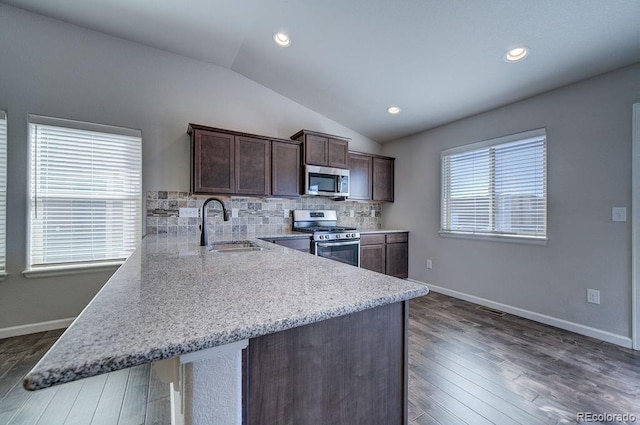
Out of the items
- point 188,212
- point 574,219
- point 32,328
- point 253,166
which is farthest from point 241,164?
point 574,219

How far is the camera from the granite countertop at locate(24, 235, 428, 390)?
0.47 metres

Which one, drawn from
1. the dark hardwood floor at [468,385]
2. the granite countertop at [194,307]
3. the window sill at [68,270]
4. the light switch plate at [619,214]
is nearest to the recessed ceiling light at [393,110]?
the light switch plate at [619,214]

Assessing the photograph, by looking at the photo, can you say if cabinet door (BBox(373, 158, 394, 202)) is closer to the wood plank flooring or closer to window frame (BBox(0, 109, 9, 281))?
the wood plank flooring

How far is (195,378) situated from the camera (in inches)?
22.2

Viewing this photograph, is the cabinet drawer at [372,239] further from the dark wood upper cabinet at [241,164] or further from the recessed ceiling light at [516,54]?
the recessed ceiling light at [516,54]

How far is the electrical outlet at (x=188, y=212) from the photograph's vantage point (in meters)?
3.09

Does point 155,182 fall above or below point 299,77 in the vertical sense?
below

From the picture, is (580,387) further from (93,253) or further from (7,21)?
(7,21)

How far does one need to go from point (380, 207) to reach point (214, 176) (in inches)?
116

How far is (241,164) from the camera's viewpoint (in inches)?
122

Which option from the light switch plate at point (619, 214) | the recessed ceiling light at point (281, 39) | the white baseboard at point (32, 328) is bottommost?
the white baseboard at point (32, 328)

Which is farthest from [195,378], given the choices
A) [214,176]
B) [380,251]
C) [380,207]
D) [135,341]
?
[380,207]

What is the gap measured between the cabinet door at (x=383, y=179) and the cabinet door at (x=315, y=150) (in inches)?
42.2

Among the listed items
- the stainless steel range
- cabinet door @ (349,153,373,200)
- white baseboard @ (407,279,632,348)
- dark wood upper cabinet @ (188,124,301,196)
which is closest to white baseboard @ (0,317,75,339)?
dark wood upper cabinet @ (188,124,301,196)
